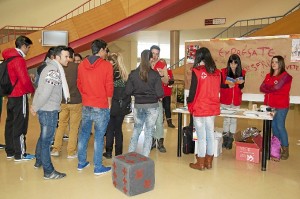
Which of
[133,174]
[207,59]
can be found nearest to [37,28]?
[207,59]

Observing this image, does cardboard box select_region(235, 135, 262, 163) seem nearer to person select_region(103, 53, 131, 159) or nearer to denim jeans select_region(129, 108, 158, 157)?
denim jeans select_region(129, 108, 158, 157)

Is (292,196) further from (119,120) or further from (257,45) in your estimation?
(257,45)

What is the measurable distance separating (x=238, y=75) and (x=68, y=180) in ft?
8.74

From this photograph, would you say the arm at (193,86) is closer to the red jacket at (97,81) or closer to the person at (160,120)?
the person at (160,120)

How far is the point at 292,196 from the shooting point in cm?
295

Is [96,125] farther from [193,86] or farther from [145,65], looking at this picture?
[193,86]

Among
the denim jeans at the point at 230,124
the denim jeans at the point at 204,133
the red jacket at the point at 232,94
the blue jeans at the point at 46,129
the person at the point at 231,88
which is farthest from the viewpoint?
the denim jeans at the point at 230,124

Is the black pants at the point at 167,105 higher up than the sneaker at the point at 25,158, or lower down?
higher up

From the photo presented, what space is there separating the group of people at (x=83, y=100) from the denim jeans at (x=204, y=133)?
0.50 m

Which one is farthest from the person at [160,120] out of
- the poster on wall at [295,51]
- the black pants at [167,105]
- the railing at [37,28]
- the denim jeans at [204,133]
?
the railing at [37,28]

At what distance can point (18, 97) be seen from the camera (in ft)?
12.3

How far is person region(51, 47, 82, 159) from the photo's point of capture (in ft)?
12.7

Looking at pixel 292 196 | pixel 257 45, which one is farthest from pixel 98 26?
pixel 292 196

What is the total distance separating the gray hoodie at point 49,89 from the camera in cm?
304
